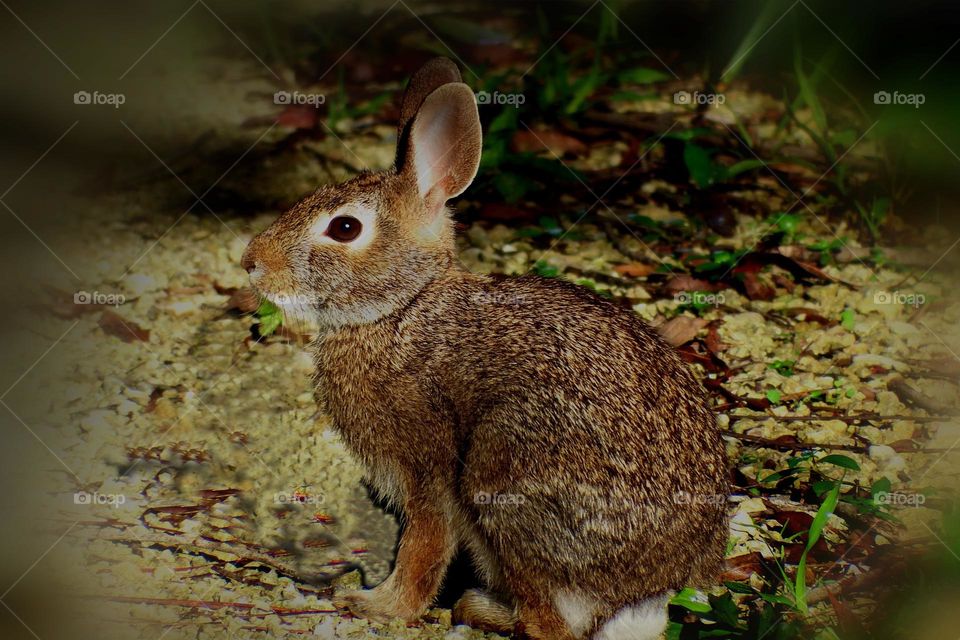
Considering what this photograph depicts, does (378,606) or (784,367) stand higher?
(784,367)

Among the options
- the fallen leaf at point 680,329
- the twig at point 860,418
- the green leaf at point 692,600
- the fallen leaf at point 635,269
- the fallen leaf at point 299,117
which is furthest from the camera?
the fallen leaf at point 299,117

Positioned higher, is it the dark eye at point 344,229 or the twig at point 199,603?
the dark eye at point 344,229

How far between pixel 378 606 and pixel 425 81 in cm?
247

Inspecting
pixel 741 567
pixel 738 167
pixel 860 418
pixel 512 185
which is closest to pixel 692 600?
pixel 741 567

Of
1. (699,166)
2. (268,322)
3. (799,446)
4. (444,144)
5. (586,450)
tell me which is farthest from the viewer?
(699,166)

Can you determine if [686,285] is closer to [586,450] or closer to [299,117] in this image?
[586,450]

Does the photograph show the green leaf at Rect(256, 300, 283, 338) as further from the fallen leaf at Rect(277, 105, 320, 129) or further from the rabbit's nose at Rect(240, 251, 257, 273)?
the fallen leaf at Rect(277, 105, 320, 129)

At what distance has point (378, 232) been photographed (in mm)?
4562

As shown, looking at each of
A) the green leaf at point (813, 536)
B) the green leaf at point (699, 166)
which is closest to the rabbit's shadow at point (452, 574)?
the green leaf at point (813, 536)

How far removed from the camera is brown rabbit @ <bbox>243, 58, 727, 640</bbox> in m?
4.14

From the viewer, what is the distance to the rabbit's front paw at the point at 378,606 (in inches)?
180

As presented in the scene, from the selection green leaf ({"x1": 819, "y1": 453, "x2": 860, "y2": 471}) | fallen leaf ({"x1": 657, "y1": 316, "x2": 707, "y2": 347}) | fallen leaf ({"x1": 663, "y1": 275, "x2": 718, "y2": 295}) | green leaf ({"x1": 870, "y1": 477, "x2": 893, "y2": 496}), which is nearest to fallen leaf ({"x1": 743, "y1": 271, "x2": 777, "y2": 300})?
fallen leaf ({"x1": 663, "y1": 275, "x2": 718, "y2": 295})

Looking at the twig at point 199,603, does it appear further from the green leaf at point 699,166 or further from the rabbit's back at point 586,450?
the green leaf at point 699,166

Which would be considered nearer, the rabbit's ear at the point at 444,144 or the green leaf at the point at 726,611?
the green leaf at the point at 726,611
